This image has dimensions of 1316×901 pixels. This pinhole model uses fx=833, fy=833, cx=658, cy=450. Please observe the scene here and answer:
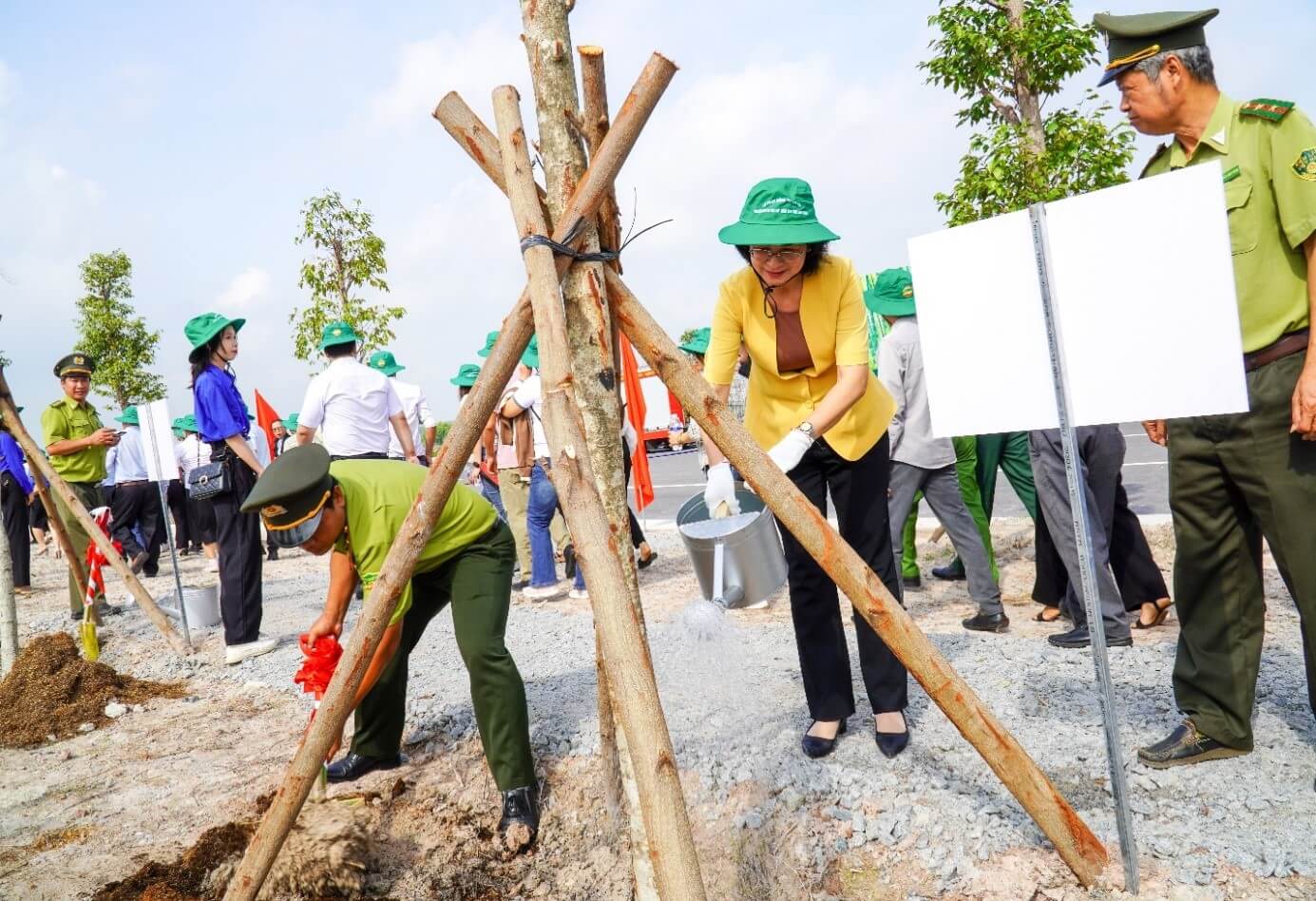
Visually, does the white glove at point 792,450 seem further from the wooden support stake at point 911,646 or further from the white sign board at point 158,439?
the white sign board at point 158,439

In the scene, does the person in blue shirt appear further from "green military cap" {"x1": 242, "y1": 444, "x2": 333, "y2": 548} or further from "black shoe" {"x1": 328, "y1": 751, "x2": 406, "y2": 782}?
"green military cap" {"x1": 242, "y1": 444, "x2": 333, "y2": 548}

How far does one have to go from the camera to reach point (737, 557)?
331cm

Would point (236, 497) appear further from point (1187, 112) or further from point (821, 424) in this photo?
point (1187, 112)

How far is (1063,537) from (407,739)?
314 cm

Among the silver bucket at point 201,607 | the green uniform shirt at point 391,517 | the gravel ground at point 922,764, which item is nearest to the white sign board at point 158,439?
the silver bucket at point 201,607

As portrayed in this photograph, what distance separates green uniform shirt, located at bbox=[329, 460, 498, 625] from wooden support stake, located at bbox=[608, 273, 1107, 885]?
38.7 inches

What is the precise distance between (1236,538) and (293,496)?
282 cm

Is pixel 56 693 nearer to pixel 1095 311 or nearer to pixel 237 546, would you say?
pixel 237 546

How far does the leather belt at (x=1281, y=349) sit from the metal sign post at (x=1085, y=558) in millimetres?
601

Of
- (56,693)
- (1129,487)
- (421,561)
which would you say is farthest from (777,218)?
(1129,487)

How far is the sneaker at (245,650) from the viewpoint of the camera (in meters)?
5.51

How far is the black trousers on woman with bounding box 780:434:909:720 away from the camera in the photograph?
116 inches

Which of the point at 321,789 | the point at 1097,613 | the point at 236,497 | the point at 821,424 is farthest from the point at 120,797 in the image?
the point at 1097,613

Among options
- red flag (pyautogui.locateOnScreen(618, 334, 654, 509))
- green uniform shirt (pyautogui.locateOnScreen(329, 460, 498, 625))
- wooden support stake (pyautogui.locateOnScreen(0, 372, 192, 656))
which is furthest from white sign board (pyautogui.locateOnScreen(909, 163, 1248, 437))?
wooden support stake (pyautogui.locateOnScreen(0, 372, 192, 656))
